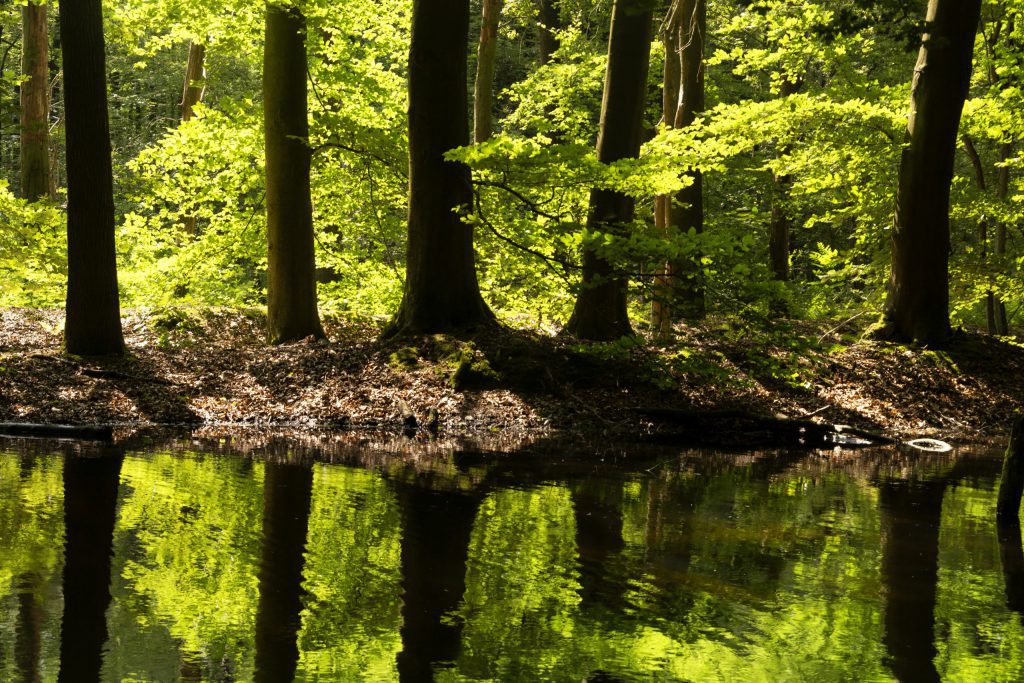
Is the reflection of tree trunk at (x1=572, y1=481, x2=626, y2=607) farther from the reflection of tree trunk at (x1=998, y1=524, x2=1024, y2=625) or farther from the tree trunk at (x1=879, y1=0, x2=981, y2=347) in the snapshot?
the tree trunk at (x1=879, y1=0, x2=981, y2=347)

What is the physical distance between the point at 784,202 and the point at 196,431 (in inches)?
574

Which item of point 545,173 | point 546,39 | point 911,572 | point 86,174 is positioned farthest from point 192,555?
point 546,39

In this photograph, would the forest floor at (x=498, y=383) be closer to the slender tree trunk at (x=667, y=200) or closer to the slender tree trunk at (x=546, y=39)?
the slender tree trunk at (x=667, y=200)

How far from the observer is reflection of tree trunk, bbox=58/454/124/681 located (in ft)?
13.4

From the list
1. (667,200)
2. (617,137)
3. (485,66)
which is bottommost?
(667,200)

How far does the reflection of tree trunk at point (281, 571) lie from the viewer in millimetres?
4191

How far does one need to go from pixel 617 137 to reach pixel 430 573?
1070 cm

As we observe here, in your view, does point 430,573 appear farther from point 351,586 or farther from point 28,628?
point 28,628

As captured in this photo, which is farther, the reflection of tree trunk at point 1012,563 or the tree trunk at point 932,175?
the tree trunk at point 932,175

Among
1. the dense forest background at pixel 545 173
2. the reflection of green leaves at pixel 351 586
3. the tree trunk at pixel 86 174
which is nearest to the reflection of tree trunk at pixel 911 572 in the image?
the reflection of green leaves at pixel 351 586

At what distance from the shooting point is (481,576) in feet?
18.5

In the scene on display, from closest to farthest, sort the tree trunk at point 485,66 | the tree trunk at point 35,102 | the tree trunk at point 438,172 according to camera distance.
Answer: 1. the tree trunk at point 438,172
2. the tree trunk at point 485,66
3. the tree trunk at point 35,102

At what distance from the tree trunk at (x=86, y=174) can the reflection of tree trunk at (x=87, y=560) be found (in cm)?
473

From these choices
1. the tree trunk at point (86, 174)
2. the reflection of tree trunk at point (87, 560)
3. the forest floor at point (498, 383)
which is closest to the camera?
the reflection of tree trunk at point (87, 560)
